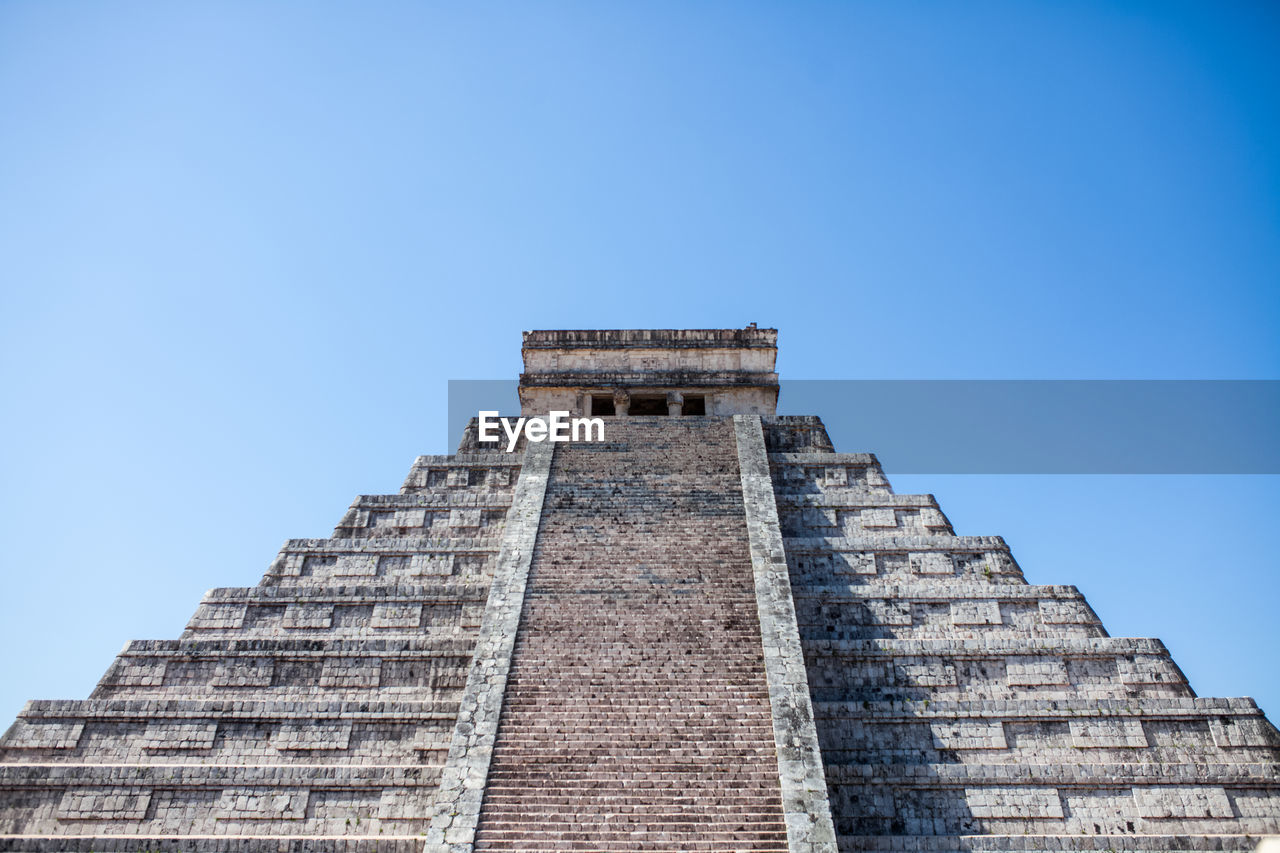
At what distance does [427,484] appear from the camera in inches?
555

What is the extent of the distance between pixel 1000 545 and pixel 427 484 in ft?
28.3

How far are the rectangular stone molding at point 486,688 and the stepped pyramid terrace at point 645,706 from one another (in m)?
0.03

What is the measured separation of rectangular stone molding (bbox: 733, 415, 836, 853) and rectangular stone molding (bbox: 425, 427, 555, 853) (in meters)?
2.78

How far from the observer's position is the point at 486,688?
30.2 feet

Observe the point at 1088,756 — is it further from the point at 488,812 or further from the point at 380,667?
the point at 380,667

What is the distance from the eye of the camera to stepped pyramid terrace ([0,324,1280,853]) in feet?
27.5

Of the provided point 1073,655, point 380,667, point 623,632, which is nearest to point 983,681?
point 1073,655

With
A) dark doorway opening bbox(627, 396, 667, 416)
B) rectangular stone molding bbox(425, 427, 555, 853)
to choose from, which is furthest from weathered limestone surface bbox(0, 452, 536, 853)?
dark doorway opening bbox(627, 396, 667, 416)

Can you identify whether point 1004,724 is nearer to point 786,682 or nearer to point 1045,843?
point 1045,843

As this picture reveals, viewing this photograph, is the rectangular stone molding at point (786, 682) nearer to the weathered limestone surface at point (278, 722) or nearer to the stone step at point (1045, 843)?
the stone step at point (1045, 843)

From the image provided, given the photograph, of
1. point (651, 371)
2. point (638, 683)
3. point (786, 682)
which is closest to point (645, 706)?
point (638, 683)

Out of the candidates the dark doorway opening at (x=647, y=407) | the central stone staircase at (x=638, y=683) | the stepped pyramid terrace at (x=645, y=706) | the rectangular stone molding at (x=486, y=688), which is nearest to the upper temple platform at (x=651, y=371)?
the dark doorway opening at (x=647, y=407)

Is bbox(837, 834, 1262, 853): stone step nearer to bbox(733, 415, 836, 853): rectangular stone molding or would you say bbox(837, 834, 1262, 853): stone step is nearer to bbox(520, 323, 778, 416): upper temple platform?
bbox(733, 415, 836, 853): rectangular stone molding

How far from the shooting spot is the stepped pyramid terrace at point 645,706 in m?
8.37
